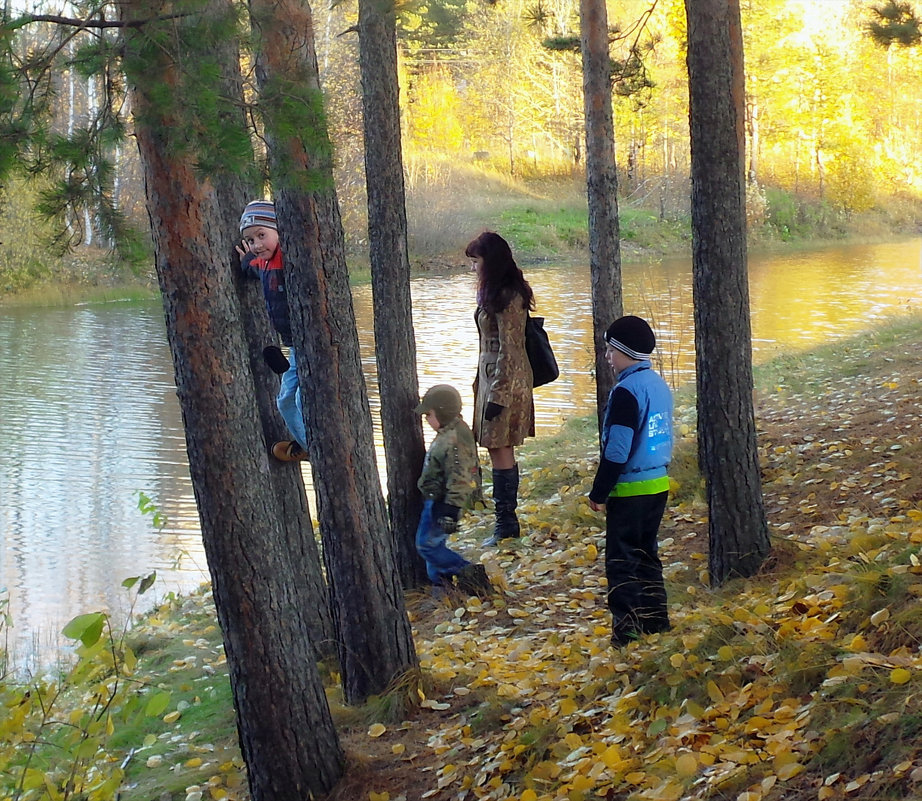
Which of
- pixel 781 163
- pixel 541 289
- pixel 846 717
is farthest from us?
pixel 781 163

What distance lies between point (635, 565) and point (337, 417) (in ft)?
5.28

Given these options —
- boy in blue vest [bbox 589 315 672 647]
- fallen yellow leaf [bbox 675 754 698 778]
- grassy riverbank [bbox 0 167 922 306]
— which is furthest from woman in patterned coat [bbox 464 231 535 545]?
grassy riverbank [bbox 0 167 922 306]

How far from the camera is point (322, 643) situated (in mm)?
6398

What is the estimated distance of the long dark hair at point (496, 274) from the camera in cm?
689

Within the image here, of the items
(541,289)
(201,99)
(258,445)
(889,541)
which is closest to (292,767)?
(258,445)

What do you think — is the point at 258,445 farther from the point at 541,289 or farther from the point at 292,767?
the point at 541,289

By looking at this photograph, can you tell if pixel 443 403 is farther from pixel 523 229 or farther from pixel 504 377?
pixel 523 229

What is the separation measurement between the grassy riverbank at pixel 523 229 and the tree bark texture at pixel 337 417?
23.6m

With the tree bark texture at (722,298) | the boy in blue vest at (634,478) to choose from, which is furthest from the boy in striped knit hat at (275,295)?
the tree bark texture at (722,298)

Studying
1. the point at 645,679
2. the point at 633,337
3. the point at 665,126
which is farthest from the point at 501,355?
the point at 665,126

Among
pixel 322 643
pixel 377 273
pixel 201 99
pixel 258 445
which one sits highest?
pixel 201 99

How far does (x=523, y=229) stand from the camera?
41.2 m

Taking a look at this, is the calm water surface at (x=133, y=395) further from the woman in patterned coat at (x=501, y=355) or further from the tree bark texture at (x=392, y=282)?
the woman in patterned coat at (x=501, y=355)

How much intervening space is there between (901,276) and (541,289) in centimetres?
995
